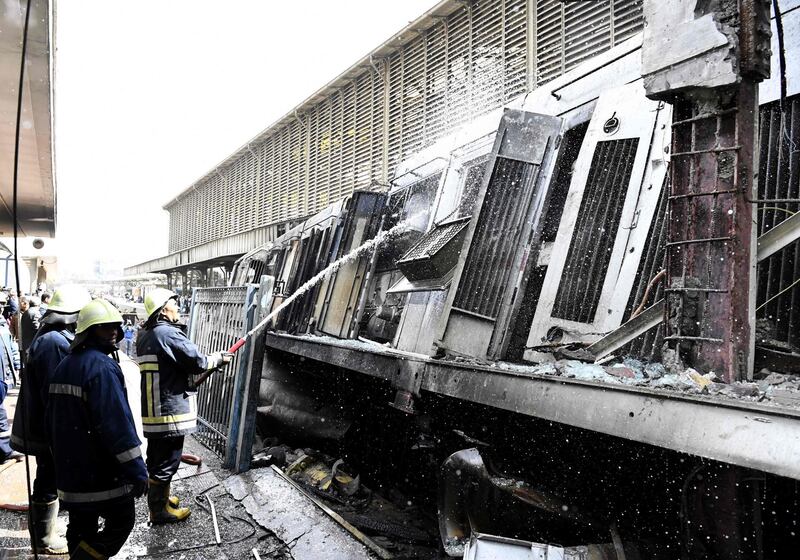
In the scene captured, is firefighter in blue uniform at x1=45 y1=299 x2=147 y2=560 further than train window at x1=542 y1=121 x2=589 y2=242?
No

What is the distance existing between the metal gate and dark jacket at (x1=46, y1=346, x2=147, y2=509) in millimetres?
2082

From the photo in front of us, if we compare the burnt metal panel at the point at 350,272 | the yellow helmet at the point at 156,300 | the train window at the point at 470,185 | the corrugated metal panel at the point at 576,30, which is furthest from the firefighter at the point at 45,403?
the corrugated metal panel at the point at 576,30

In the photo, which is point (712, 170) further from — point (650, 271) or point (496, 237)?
point (496, 237)

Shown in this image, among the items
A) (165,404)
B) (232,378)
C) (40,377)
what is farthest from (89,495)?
(232,378)

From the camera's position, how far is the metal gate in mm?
4824

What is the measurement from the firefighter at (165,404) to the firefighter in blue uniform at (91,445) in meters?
1.03

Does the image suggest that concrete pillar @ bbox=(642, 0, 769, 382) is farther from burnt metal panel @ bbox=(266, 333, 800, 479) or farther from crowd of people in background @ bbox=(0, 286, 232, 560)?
crowd of people in background @ bbox=(0, 286, 232, 560)

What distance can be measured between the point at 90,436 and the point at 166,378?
1174 millimetres

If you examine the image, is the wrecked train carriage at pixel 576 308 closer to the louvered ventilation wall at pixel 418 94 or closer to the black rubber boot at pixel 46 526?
the black rubber boot at pixel 46 526

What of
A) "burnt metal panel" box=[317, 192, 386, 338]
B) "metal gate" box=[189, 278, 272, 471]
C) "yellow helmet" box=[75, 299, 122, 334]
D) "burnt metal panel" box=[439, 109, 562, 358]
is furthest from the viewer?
"burnt metal panel" box=[317, 192, 386, 338]

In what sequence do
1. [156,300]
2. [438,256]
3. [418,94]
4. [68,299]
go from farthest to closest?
[418,94] → [438,256] → [156,300] → [68,299]

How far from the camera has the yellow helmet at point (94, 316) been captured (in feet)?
9.11

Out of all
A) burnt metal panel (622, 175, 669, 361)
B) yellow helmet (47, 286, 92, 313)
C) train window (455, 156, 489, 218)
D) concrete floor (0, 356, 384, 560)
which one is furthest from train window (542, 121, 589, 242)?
yellow helmet (47, 286, 92, 313)

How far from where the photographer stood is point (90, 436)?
2721mm
